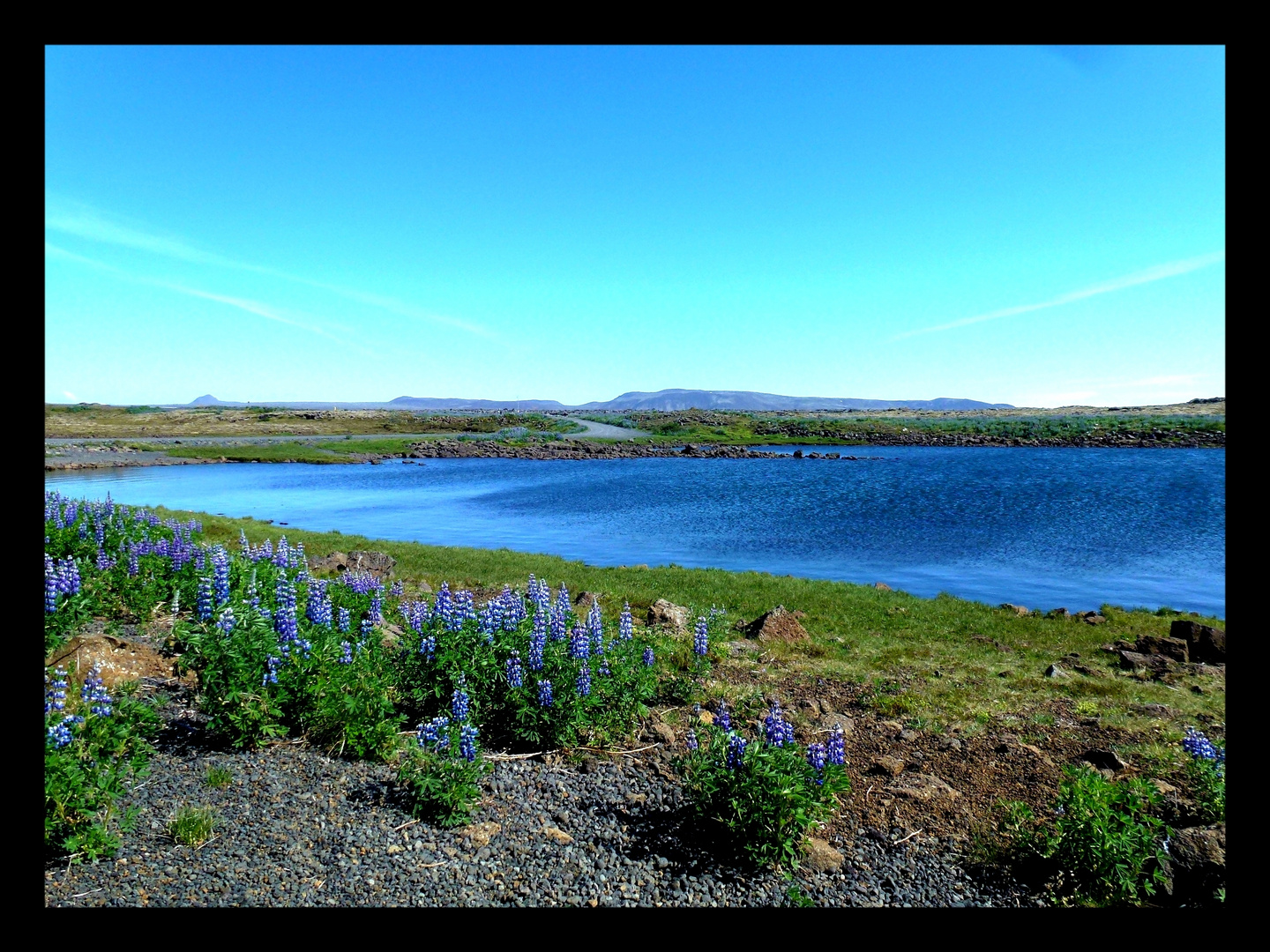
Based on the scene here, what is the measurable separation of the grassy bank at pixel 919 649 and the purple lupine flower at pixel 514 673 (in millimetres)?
3156

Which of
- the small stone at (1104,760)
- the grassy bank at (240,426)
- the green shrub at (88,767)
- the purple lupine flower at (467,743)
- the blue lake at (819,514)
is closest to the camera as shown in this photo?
the green shrub at (88,767)

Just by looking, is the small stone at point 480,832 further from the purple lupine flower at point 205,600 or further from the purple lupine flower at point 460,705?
the purple lupine flower at point 205,600

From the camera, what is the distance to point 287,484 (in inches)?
2085

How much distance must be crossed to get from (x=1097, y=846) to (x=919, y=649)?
8.79 meters

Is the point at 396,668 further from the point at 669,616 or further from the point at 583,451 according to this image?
the point at 583,451

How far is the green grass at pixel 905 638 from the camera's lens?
9.52 meters

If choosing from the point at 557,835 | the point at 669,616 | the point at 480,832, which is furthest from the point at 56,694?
the point at 669,616

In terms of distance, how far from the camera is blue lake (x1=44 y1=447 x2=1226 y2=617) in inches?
910

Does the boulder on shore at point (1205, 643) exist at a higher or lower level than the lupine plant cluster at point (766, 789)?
lower

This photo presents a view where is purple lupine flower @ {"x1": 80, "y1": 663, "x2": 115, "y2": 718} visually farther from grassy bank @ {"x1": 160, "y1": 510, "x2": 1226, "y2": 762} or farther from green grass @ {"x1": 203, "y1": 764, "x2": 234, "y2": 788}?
grassy bank @ {"x1": 160, "y1": 510, "x2": 1226, "y2": 762}

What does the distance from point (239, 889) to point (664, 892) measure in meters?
2.57

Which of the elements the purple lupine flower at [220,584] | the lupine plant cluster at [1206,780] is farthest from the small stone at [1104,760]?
the purple lupine flower at [220,584]
